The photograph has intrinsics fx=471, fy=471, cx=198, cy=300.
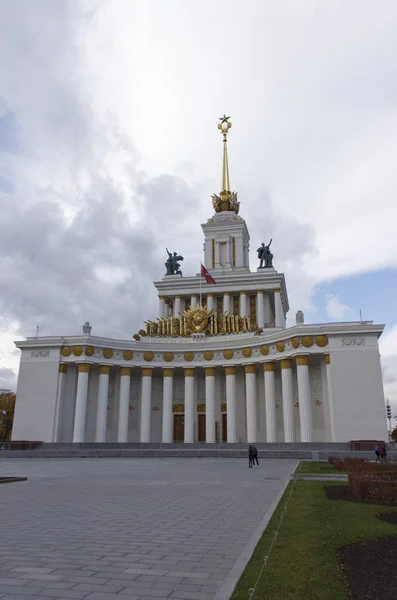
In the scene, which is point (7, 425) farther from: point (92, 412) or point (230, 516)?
point (230, 516)

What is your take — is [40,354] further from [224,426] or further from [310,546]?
[310,546]

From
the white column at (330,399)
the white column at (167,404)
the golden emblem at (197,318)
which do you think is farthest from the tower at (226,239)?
the white column at (330,399)

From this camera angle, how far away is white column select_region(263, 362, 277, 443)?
37625 mm

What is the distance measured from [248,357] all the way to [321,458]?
484 inches

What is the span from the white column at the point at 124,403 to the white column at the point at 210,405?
6871mm

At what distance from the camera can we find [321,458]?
98.3ft

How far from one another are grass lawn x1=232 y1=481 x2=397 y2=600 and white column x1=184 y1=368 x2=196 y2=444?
29782 mm

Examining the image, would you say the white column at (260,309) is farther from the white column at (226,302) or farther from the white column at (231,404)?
the white column at (231,404)

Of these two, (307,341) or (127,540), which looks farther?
(307,341)

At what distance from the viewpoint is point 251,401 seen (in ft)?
129

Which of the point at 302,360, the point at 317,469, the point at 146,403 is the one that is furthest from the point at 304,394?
the point at 317,469

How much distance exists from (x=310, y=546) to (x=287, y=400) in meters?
30.8

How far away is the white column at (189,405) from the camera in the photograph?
133 feet

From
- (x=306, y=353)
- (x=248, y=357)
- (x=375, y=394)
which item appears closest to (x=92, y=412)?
(x=248, y=357)
